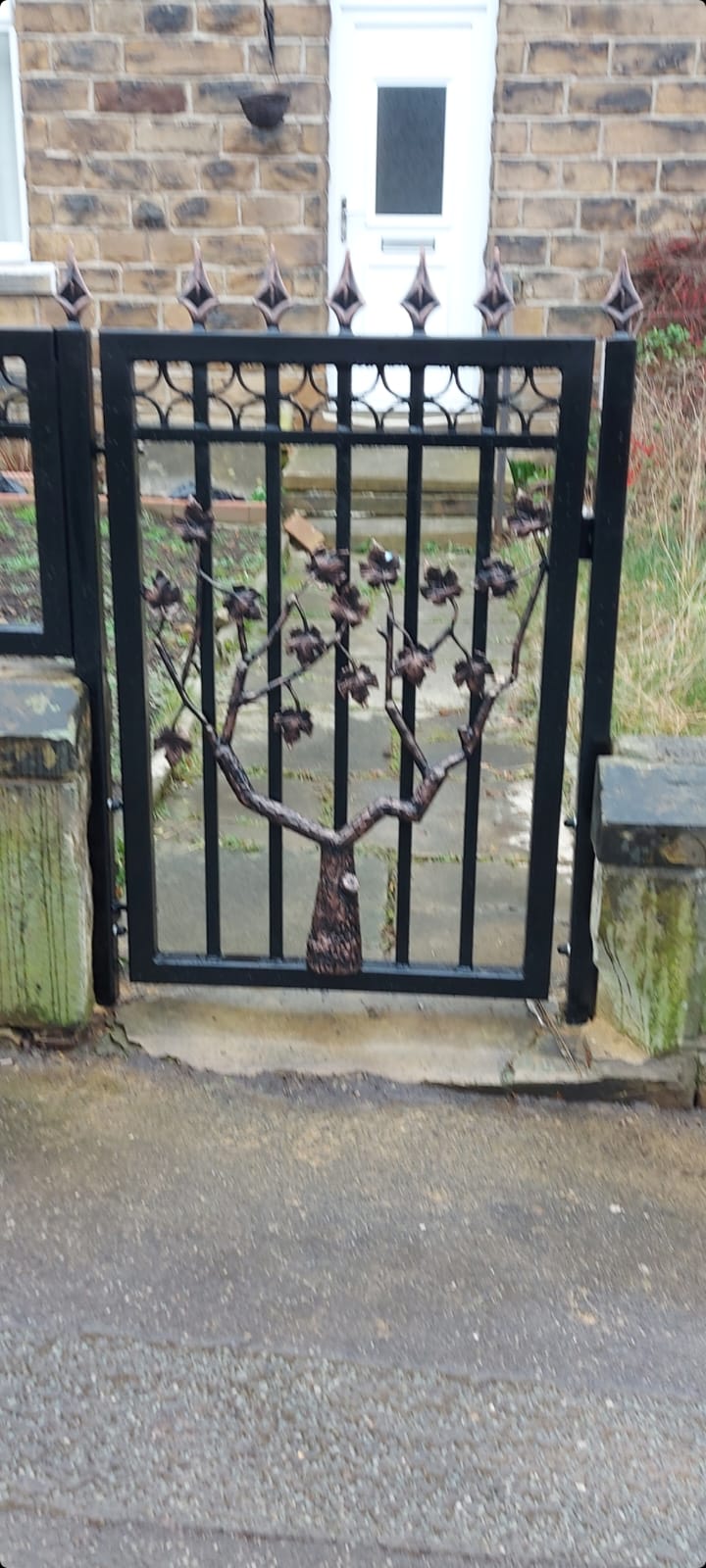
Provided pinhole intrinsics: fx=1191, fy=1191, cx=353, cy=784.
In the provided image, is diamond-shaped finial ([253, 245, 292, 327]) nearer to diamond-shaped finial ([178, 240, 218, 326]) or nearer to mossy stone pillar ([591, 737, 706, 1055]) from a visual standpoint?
diamond-shaped finial ([178, 240, 218, 326])

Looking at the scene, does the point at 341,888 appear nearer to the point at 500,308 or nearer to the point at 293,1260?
the point at 293,1260

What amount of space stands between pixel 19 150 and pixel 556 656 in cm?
723

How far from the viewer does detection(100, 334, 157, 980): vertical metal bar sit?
226 centimetres

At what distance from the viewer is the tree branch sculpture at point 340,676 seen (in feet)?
7.47

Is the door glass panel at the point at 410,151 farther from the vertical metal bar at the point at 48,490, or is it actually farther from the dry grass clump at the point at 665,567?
the vertical metal bar at the point at 48,490

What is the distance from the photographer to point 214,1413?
1.68 m

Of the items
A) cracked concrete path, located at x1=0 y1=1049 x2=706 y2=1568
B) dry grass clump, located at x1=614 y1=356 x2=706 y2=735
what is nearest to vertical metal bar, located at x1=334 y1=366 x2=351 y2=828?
cracked concrete path, located at x1=0 y1=1049 x2=706 y2=1568

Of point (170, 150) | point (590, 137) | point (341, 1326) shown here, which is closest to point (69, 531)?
point (341, 1326)

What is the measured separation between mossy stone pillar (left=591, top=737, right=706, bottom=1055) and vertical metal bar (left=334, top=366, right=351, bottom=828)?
1.72ft

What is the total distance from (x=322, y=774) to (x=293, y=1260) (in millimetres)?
2116

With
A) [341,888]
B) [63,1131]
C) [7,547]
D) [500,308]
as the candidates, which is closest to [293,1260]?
[63,1131]

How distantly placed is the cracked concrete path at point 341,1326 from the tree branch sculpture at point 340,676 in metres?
0.38

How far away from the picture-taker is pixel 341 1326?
6.04ft

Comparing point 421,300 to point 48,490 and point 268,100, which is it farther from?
point 268,100
